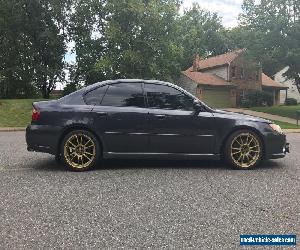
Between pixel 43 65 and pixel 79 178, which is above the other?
pixel 43 65

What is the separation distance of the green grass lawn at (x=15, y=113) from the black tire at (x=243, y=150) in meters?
18.2

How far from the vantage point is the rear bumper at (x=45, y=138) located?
7023mm

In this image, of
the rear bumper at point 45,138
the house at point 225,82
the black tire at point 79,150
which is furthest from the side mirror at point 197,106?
the house at point 225,82

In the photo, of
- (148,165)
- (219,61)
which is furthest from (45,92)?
(148,165)

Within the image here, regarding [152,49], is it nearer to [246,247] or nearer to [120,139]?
[120,139]

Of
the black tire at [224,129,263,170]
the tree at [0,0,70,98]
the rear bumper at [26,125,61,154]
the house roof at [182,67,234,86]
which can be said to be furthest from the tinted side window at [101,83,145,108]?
the house roof at [182,67,234,86]

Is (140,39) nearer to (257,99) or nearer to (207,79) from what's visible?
(207,79)

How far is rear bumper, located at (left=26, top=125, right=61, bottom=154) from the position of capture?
7023 mm

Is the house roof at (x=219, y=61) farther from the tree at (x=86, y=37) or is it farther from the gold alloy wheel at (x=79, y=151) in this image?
the gold alloy wheel at (x=79, y=151)

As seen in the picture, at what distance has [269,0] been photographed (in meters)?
34.3

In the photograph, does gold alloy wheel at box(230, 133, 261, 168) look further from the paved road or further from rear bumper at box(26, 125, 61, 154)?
rear bumper at box(26, 125, 61, 154)

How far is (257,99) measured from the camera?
44469 mm

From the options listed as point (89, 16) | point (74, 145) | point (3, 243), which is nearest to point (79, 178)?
point (74, 145)

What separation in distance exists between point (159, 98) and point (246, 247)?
4.34 meters
